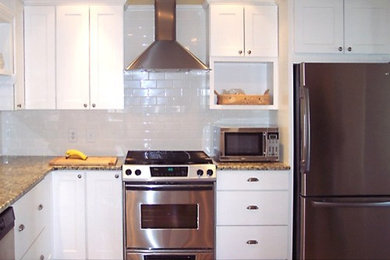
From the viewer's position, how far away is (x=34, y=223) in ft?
8.51

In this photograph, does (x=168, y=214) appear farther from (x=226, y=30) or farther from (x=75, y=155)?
(x=226, y=30)

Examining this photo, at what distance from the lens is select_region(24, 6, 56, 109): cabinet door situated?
3388 millimetres

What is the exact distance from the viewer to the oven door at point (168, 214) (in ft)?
10.2

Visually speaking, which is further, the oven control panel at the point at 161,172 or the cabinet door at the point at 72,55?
the cabinet door at the point at 72,55

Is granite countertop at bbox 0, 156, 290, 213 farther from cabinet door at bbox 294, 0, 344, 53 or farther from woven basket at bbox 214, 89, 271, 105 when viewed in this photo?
cabinet door at bbox 294, 0, 344, 53

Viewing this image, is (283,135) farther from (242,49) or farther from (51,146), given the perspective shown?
(51,146)

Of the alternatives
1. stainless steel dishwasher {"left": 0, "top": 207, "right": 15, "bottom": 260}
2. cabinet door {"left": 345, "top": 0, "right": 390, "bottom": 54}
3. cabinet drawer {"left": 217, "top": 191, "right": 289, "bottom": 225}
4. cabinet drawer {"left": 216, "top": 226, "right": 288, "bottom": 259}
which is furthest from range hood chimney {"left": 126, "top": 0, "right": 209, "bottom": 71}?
stainless steel dishwasher {"left": 0, "top": 207, "right": 15, "bottom": 260}

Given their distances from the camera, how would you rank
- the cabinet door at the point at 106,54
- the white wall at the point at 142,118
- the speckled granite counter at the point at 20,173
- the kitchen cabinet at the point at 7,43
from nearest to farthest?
the speckled granite counter at the point at 20,173 < the kitchen cabinet at the point at 7,43 < the cabinet door at the point at 106,54 < the white wall at the point at 142,118

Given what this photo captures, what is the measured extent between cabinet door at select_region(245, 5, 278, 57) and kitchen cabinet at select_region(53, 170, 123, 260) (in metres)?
1.65

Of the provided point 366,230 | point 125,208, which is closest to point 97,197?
point 125,208

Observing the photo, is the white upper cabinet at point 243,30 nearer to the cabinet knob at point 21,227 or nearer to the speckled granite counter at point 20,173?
the speckled granite counter at point 20,173

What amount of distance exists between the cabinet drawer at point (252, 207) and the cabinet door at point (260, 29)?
126cm

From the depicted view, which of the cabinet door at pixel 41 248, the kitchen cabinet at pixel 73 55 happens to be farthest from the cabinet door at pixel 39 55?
the cabinet door at pixel 41 248

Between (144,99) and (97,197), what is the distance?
3.64 feet
